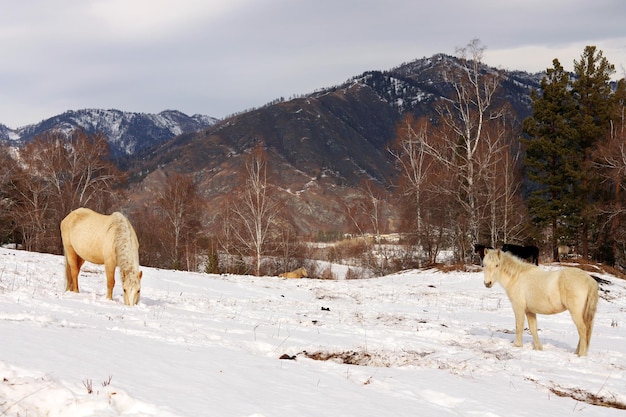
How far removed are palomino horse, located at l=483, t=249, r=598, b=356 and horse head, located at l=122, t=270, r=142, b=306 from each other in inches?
305

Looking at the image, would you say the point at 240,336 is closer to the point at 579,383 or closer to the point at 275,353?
the point at 275,353

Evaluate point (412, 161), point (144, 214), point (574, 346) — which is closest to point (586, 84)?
point (412, 161)

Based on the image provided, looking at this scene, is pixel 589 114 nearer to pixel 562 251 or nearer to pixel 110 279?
pixel 562 251

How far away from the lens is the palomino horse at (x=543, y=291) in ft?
30.7

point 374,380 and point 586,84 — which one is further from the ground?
point 586,84

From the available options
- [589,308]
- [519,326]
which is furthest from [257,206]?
[589,308]

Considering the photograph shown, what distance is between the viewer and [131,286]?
10.9 m

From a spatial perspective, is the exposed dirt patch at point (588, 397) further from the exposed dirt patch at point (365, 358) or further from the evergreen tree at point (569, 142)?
the evergreen tree at point (569, 142)

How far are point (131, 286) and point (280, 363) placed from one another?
566 centimetres

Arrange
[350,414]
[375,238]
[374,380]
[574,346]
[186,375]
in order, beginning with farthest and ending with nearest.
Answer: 1. [375,238]
2. [574,346]
3. [374,380]
4. [186,375]
5. [350,414]

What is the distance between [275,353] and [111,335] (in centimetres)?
234

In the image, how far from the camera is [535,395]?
20.8 feet

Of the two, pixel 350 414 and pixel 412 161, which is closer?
pixel 350 414

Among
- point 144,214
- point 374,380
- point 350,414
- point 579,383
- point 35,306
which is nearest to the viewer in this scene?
point 350,414
